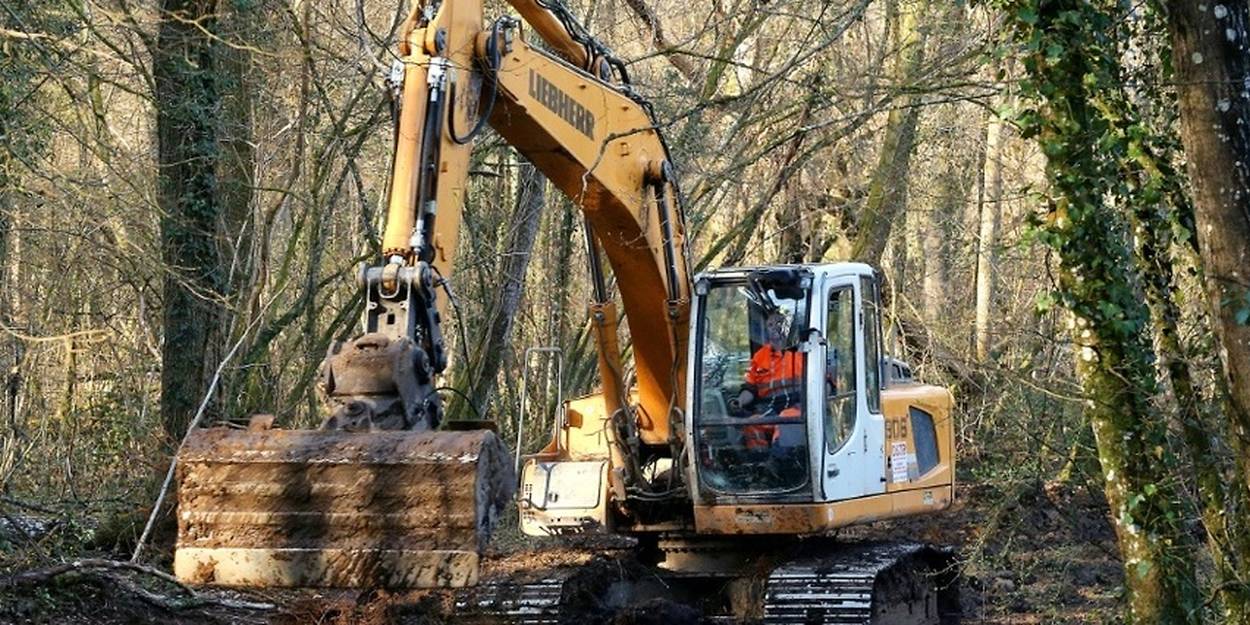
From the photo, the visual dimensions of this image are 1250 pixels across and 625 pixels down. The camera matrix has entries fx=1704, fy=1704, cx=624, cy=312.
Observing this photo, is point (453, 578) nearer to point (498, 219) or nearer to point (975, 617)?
point (975, 617)

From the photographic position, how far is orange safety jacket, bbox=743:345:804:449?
9.45 meters

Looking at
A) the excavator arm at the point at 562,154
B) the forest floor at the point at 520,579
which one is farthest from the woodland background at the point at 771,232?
the excavator arm at the point at 562,154

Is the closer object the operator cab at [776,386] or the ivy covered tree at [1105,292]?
the ivy covered tree at [1105,292]

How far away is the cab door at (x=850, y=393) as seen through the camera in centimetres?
948

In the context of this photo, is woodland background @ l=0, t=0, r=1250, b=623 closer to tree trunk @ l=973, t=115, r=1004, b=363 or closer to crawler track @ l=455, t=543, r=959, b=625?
tree trunk @ l=973, t=115, r=1004, b=363

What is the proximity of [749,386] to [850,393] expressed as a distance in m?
0.60

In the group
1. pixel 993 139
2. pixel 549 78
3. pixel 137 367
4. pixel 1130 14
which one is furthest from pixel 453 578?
pixel 993 139

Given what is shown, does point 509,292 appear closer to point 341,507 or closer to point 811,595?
point 811,595

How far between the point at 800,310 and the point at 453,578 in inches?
147

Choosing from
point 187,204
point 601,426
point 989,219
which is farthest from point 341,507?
point 989,219

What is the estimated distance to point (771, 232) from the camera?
1870cm

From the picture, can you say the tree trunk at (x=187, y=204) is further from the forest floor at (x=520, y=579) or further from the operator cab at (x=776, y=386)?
the operator cab at (x=776, y=386)

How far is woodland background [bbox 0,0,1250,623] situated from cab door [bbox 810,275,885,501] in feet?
2.60

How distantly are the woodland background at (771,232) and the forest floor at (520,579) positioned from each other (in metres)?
0.13
